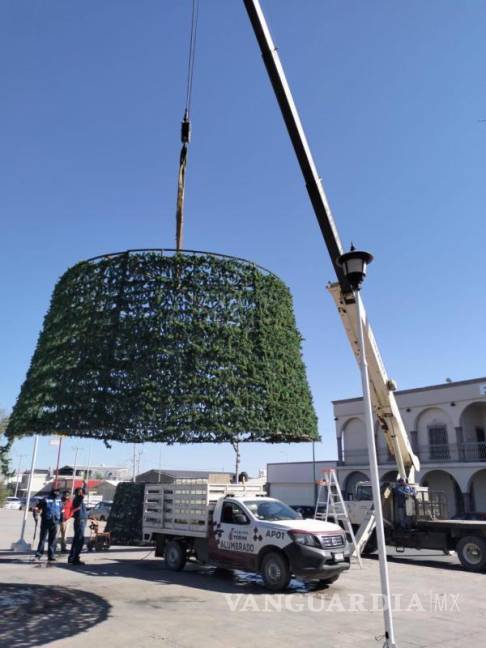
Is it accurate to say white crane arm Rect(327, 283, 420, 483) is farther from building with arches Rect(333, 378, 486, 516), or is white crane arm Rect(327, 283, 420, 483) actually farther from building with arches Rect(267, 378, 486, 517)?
building with arches Rect(333, 378, 486, 516)

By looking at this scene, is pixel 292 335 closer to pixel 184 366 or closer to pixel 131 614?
pixel 184 366

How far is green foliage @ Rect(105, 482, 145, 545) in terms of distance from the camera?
17.3 m

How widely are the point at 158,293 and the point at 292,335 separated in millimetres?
3948

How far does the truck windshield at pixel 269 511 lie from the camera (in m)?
11.5

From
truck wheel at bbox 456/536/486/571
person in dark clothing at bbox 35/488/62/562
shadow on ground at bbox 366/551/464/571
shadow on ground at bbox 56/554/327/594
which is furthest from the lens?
shadow on ground at bbox 366/551/464/571

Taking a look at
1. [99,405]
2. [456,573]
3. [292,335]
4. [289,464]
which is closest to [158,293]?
[99,405]

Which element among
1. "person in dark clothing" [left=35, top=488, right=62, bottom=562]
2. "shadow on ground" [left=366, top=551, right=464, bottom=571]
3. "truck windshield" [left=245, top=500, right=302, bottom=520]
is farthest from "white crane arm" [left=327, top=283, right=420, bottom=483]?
"person in dark clothing" [left=35, top=488, right=62, bottom=562]

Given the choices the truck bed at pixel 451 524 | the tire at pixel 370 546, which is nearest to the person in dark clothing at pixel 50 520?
the tire at pixel 370 546

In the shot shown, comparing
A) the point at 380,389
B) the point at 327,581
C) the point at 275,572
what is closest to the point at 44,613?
the point at 275,572

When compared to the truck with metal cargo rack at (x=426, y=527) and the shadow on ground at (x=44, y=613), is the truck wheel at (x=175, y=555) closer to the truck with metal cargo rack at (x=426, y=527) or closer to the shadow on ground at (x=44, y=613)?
the shadow on ground at (x=44, y=613)

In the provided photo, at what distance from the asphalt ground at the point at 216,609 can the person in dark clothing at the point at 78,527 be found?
28 cm

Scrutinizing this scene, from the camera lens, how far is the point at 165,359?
11242 millimetres

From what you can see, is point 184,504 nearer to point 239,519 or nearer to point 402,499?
point 239,519

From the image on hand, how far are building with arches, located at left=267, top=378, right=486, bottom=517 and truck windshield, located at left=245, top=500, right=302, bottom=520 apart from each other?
22184mm
